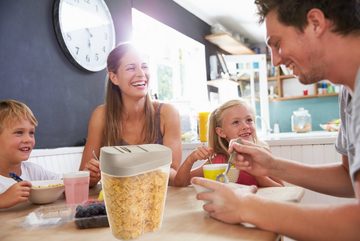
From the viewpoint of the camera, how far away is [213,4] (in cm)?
510

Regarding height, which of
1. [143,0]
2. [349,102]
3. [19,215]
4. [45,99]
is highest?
[143,0]

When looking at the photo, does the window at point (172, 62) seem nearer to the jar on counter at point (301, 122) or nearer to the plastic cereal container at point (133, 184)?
the jar on counter at point (301, 122)

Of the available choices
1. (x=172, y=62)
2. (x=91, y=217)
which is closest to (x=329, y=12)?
(x=91, y=217)

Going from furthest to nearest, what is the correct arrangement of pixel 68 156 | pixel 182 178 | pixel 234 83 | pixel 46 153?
pixel 234 83, pixel 68 156, pixel 46 153, pixel 182 178

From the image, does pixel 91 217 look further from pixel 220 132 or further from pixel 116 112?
pixel 116 112

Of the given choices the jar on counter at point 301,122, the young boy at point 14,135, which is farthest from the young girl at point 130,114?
the jar on counter at point 301,122

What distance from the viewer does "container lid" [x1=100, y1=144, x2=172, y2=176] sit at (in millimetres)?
674

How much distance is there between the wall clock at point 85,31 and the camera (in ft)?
8.19

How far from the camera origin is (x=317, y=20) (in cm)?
92

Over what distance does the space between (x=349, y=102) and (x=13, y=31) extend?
1.88 m

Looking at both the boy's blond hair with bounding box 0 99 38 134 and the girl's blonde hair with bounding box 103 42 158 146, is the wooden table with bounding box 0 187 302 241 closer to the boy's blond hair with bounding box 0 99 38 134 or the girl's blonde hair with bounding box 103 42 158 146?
the boy's blond hair with bounding box 0 99 38 134

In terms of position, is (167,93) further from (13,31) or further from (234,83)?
(13,31)

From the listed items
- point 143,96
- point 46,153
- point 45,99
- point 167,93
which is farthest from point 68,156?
point 167,93

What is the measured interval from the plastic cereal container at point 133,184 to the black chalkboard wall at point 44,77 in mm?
1580
